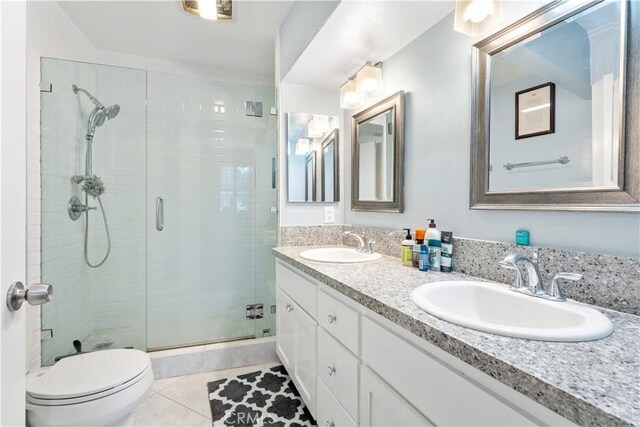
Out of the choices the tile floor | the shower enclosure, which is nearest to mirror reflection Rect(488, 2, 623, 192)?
the shower enclosure

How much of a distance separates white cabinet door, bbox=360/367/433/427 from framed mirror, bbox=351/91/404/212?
95 centimetres

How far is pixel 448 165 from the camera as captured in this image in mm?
1354

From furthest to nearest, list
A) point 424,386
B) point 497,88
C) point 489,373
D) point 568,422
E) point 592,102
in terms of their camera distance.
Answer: point 497,88, point 592,102, point 424,386, point 489,373, point 568,422

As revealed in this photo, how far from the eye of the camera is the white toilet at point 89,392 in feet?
3.77

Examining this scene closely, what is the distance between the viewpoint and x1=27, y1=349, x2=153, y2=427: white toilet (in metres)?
1.15

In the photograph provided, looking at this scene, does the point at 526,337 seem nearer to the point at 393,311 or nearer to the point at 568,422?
the point at 568,422

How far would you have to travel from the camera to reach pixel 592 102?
2.84 ft

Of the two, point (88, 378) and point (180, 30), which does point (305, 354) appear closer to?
point (88, 378)

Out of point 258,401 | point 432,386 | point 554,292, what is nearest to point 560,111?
point 554,292

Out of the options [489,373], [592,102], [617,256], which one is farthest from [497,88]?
[489,373]

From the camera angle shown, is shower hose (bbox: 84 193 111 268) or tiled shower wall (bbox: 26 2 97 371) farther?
shower hose (bbox: 84 193 111 268)

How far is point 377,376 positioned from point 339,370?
0.89 feet

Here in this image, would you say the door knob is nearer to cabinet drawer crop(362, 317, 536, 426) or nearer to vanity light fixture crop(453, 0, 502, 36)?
cabinet drawer crop(362, 317, 536, 426)

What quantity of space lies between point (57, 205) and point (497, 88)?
251 cm
